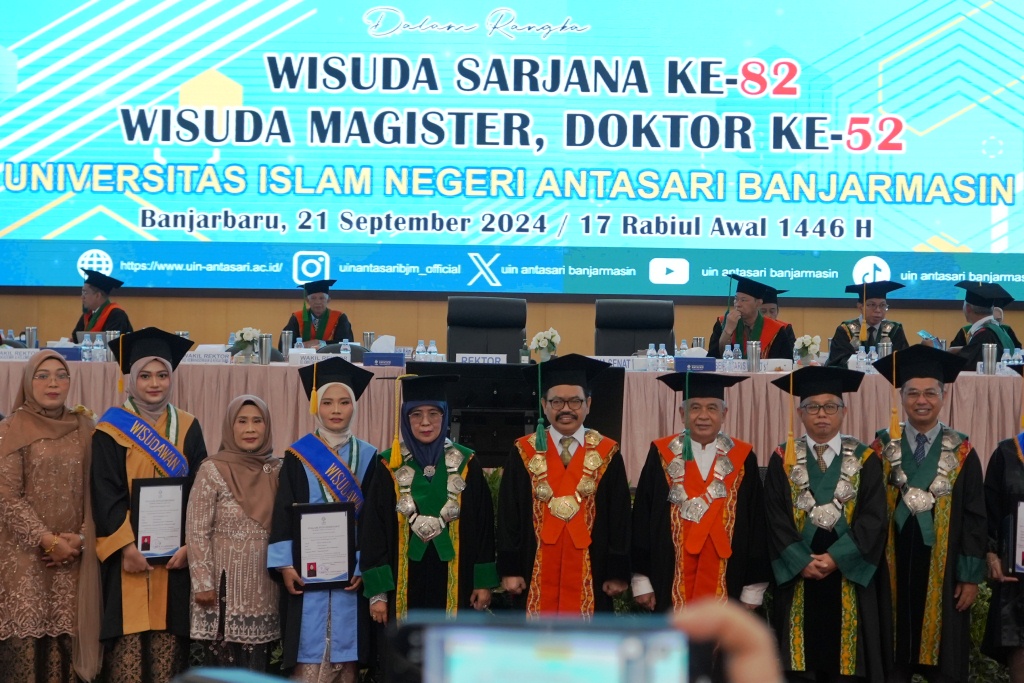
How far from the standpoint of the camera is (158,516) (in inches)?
175

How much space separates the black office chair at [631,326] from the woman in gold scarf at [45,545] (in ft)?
15.7

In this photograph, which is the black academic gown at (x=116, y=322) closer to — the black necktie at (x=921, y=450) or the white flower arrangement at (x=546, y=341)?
the white flower arrangement at (x=546, y=341)

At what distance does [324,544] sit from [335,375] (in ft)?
2.35

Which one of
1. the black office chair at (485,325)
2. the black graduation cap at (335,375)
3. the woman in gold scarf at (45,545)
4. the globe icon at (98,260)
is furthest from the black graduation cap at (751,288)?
the globe icon at (98,260)

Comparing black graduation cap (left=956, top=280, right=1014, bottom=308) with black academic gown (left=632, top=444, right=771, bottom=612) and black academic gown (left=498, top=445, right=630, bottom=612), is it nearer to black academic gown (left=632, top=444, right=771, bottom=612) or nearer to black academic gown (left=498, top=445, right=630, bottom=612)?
black academic gown (left=632, top=444, right=771, bottom=612)

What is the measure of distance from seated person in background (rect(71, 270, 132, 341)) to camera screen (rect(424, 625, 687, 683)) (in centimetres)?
857

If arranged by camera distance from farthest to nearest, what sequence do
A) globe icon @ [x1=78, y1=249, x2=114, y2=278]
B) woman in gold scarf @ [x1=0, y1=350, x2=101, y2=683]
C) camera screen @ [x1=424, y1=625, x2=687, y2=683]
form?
globe icon @ [x1=78, y1=249, x2=114, y2=278]
woman in gold scarf @ [x1=0, y1=350, x2=101, y2=683]
camera screen @ [x1=424, y1=625, x2=687, y2=683]

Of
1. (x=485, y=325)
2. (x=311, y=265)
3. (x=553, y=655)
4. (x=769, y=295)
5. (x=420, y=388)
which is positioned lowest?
(x=553, y=655)

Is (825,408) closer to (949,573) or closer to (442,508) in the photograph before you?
(949,573)

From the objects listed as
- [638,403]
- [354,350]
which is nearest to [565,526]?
[638,403]

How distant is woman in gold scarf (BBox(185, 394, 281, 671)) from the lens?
169 inches

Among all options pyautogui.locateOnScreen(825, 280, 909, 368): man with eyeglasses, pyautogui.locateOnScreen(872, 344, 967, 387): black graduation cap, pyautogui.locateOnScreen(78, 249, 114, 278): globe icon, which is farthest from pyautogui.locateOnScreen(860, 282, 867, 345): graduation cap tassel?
pyautogui.locateOnScreen(78, 249, 114, 278): globe icon

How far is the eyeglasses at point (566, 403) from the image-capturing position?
463cm

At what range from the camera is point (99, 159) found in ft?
33.5
